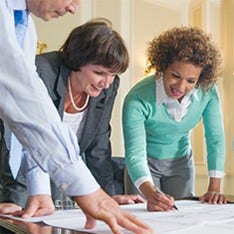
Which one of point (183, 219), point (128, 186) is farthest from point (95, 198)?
point (128, 186)

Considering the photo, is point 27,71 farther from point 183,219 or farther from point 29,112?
point 183,219

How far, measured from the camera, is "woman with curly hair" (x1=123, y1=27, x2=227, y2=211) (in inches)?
74.7

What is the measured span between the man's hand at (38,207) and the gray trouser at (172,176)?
0.81 meters

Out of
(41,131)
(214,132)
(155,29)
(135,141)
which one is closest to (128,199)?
(135,141)

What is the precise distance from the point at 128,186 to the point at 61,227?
1.09 m

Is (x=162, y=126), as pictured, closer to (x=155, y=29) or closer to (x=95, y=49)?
(x=95, y=49)

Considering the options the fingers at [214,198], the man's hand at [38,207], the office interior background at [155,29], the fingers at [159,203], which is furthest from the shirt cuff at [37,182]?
the office interior background at [155,29]

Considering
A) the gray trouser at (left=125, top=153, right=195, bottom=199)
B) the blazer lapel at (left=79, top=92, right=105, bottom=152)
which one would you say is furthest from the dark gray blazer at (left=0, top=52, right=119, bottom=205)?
the gray trouser at (left=125, top=153, right=195, bottom=199)

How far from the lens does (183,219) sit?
1209 millimetres

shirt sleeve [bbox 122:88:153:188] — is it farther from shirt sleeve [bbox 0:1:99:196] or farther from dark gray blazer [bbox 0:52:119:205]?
shirt sleeve [bbox 0:1:99:196]

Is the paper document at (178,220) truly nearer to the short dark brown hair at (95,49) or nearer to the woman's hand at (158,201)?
the woman's hand at (158,201)

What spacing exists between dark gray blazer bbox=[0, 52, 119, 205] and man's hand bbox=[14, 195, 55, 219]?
349 mm

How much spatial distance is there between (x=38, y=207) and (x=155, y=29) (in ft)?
12.1

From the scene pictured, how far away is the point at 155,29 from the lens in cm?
479
